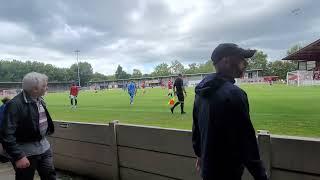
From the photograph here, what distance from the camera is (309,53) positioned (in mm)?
63531

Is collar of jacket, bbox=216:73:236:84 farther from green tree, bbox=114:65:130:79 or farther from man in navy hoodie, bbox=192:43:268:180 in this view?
green tree, bbox=114:65:130:79

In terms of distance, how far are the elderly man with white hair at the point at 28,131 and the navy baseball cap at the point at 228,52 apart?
2480 mm

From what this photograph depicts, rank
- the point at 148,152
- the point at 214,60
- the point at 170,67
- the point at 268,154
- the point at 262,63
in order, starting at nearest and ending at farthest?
the point at 214,60 < the point at 268,154 < the point at 148,152 < the point at 262,63 < the point at 170,67

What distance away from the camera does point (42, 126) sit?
4.80 meters

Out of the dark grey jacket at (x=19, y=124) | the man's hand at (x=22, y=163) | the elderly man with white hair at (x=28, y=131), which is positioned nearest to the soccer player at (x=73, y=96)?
the elderly man with white hair at (x=28, y=131)

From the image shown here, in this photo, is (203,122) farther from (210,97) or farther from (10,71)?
(10,71)

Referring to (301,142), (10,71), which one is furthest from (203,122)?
(10,71)

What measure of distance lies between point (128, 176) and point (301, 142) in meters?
3.06

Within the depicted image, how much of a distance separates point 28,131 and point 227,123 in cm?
270

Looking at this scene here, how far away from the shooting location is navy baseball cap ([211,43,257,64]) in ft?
9.62

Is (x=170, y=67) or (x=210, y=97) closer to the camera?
(x=210, y=97)

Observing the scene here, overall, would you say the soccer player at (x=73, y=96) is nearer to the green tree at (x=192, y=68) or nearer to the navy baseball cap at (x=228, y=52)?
the navy baseball cap at (x=228, y=52)

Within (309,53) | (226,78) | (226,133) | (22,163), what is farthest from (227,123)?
(309,53)

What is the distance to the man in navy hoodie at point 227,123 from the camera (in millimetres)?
2791
